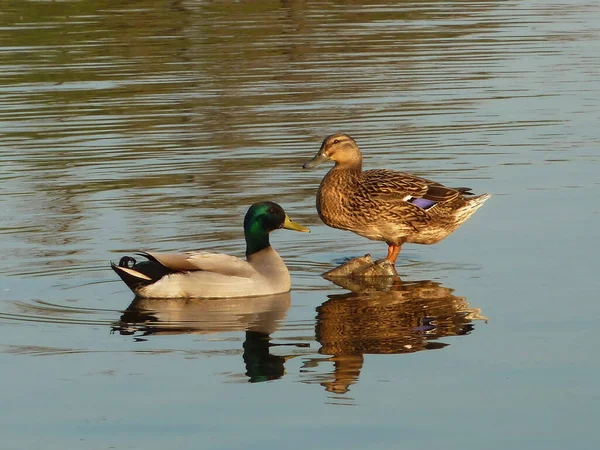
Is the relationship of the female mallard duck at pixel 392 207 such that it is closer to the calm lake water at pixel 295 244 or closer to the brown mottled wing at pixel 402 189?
the brown mottled wing at pixel 402 189

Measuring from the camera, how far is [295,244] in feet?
41.5

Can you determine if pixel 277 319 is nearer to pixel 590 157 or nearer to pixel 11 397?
pixel 11 397

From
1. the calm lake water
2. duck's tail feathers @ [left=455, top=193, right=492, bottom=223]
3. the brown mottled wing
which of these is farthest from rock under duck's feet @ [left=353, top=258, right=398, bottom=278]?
duck's tail feathers @ [left=455, top=193, right=492, bottom=223]

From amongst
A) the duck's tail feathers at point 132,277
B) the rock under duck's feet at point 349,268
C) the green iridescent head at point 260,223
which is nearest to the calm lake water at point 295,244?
the duck's tail feathers at point 132,277

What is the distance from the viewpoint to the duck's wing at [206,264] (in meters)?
10.9

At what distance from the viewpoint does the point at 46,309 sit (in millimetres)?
10477

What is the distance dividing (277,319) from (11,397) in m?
2.51

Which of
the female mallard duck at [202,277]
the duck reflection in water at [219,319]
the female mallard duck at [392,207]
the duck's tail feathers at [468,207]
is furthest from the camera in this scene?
the duck's tail feathers at [468,207]

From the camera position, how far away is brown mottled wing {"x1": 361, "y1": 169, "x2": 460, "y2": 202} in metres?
12.0

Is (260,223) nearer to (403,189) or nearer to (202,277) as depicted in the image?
(202,277)

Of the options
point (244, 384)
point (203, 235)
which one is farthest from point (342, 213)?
point (244, 384)

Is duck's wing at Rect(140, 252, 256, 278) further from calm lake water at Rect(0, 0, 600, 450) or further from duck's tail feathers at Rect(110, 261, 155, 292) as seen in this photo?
calm lake water at Rect(0, 0, 600, 450)

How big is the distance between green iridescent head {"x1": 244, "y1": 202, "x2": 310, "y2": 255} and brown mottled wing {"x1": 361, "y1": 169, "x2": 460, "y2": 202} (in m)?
0.96

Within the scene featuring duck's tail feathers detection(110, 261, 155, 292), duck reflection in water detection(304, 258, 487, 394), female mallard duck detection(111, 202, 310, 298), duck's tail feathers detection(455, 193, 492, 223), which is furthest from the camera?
duck's tail feathers detection(455, 193, 492, 223)
